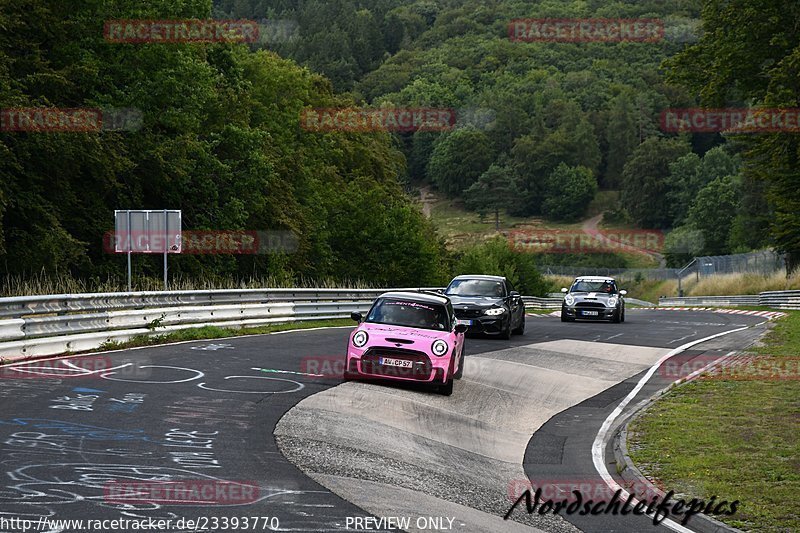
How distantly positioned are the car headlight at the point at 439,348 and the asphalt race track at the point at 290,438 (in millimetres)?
675

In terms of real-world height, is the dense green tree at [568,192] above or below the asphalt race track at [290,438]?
above

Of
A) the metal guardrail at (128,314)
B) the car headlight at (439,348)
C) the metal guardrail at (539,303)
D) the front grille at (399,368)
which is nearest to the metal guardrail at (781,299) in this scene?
the metal guardrail at (539,303)

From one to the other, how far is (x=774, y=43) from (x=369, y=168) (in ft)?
162

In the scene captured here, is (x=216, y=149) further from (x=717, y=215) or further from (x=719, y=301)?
(x=717, y=215)

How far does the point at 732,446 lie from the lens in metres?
12.4

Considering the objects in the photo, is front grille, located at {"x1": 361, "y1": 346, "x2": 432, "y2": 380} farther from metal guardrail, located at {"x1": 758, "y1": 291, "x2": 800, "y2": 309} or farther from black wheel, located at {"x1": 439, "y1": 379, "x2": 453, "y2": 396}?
metal guardrail, located at {"x1": 758, "y1": 291, "x2": 800, "y2": 309}

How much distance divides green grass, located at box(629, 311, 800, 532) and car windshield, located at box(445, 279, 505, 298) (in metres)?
9.39

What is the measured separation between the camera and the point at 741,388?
17953 millimetres

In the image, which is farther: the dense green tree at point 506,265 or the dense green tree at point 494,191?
the dense green tree at point 494,191

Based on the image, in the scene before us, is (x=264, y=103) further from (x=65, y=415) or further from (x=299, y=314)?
(x=65, y=415)

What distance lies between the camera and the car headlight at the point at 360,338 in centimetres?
1587

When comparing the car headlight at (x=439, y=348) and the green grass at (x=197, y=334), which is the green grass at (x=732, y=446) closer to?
the car headlight at (x=439, y=348)

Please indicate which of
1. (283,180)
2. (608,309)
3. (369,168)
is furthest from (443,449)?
(369,168)

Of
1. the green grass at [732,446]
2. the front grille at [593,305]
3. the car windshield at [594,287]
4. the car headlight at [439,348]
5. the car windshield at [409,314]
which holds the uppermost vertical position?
the car windshield at [409,314]
